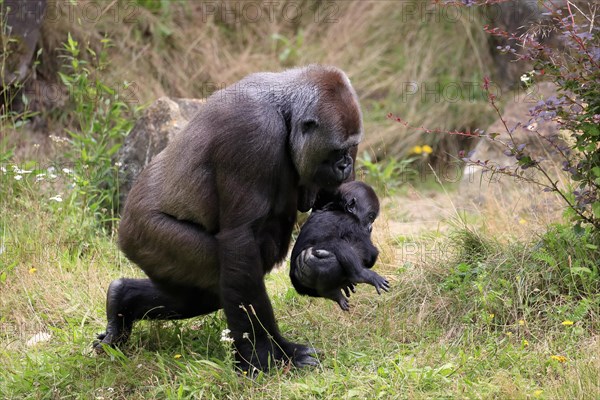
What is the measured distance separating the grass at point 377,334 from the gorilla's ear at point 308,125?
3.79 ft

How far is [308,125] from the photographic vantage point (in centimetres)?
425

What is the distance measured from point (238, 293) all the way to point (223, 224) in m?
0.35

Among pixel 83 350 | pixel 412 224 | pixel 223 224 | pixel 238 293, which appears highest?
pixel 223 224

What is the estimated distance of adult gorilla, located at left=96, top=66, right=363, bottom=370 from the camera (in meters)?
4.16

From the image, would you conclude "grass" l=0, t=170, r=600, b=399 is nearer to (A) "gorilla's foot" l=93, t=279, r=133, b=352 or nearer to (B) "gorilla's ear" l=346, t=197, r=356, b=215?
(A) "gorilla's foot" l=93, t=279, r=133, b=352

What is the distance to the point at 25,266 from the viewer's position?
5789mm

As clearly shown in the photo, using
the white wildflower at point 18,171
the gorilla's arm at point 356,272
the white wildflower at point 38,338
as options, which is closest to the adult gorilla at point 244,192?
the gorilla's arm at point 356,272

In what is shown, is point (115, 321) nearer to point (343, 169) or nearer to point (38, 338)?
point (38, 338)

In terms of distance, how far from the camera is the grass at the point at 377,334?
3971 millimetres

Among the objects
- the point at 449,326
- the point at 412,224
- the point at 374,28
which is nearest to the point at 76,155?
the point at 412,224

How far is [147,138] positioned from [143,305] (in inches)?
102

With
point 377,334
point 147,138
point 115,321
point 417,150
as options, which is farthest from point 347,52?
point 115,321

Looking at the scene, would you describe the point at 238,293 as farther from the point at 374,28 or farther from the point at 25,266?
the point at 374,28

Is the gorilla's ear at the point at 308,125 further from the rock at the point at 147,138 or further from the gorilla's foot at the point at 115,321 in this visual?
the rock at the point at 147,138
